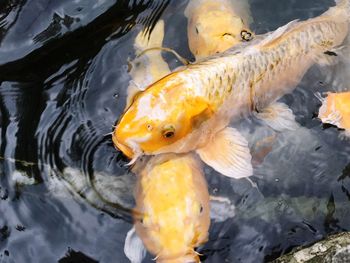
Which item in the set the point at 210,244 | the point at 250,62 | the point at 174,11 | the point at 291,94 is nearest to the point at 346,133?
the point at 291,94

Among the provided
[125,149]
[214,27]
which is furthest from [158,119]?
[214,27]

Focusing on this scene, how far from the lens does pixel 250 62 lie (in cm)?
429

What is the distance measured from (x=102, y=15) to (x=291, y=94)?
5.95 ft

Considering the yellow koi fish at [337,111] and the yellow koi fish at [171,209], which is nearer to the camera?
the yellow koi fish at [171,209]

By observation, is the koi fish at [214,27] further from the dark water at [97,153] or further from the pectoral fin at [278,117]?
the pectoral fin at [278,117]

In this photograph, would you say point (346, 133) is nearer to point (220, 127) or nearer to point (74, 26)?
point (220, 127)

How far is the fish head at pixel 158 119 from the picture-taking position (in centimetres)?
385

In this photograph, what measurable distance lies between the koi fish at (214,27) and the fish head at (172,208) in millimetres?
1157

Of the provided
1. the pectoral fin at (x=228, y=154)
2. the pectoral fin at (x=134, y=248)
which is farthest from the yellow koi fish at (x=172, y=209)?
the pectoral fin at (x=228, y=154)

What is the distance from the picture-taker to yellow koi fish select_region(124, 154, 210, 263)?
3.63m

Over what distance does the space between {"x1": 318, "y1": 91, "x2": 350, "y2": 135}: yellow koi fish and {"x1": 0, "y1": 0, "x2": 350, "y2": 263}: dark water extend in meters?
0.10

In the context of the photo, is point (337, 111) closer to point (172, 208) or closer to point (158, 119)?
point (158, 119)

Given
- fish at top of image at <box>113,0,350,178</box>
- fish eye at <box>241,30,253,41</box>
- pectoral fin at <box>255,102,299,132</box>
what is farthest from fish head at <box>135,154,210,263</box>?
fish eye at <box>241,30,253,41</box>

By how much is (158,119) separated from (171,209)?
62 centimetres
